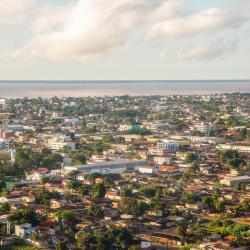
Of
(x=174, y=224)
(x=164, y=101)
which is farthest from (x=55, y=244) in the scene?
(x=164, y=101)

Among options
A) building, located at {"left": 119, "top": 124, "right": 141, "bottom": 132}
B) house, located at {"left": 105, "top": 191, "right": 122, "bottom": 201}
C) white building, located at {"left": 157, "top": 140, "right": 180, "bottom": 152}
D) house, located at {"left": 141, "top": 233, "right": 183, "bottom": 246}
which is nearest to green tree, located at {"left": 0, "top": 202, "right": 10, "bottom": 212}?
house, located at {"left": 105, "top": 191, "right": 122, "bottom": 201}

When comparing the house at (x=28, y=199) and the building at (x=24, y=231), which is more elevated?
the building at (x=24, y=231)

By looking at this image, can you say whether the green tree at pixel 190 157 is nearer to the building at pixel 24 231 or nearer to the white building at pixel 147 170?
the white building at pixel 147 170

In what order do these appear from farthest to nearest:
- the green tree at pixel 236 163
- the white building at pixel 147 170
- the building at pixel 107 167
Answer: the green tree at pixel 236 163 < the white building at pixel 147 170 < the building at pixel 107 167

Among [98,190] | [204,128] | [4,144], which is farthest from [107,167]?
[204,128]

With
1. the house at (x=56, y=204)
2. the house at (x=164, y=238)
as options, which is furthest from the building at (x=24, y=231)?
the house at (x=56, y=204)

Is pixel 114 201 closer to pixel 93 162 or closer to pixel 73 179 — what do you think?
pixel 73 179

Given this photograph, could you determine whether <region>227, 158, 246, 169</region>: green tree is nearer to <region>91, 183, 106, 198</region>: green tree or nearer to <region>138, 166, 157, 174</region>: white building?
<region>138, 166, 157, 174</region>: white building

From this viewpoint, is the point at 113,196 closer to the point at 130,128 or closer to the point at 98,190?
the point at 98,190

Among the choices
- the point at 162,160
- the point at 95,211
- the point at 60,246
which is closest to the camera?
the point at 60,246

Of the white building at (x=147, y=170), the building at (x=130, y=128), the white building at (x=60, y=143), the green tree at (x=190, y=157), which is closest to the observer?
the white building at (x=147, y=170)

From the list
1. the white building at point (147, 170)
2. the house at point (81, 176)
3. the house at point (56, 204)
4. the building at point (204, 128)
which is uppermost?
the building at point (204, 128)
